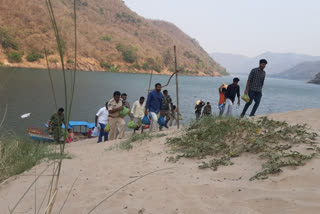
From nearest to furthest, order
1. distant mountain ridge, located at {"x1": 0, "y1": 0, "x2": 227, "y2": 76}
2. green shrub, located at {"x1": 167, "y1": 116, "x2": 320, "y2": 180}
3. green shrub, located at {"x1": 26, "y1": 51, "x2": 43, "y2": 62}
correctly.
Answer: green shrub, located at {"x1": 167, "y1": 116, "x2": 320, "y2": 180} → distant mountain ridge, located at {"x1": 0, "y1": 0, "x2": 227, "y2": 76} → green shrub, located at {"x1": 26, "y1": 51, "x2": 43, "y2": 62}

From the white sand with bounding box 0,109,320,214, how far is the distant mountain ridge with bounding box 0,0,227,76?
18.0 m

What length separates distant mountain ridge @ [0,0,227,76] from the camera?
47.2 m

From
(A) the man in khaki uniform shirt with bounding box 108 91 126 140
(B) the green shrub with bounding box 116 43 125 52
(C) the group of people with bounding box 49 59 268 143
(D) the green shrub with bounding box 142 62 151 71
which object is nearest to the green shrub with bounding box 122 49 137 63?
(B) the green shrub with bounding box 116 43 125 52

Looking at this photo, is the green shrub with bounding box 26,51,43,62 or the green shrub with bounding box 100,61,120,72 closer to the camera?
the green shrub with bounding box 26,51,43,62

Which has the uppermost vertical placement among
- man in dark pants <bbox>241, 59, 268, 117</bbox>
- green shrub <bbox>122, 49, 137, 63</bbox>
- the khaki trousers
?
green shrub <bbox>122, 49, 137, 63</bbox>

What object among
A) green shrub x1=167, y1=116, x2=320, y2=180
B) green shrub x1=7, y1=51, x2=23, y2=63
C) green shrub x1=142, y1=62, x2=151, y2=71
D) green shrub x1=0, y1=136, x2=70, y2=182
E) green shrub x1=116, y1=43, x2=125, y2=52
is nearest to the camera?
green shrub x1=167, y1=116, x2=320, y2=180

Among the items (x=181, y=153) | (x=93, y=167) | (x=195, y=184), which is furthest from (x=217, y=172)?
(x=93, y=167)

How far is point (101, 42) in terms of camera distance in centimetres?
7469

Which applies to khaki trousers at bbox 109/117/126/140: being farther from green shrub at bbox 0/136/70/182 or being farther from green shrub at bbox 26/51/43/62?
green shrub at bbox 26/51/43/62

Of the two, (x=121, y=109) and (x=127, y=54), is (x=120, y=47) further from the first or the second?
(x=121, y=109)

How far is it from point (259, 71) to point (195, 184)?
4.72 metres

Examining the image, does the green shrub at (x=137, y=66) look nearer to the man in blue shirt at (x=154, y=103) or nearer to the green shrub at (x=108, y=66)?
the green shrub at (x=108, y=66)

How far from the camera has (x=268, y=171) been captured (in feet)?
8.91

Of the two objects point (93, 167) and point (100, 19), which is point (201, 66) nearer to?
Answer: point (100, 19)
